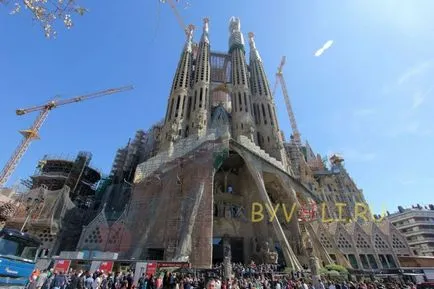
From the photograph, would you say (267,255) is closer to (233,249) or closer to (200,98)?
(233,249)

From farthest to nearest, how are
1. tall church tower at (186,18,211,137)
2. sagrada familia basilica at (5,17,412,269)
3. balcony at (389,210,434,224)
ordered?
balcony at (389,210,434,224), tall church tower at (186,18,211,137), sagrada familia basilica at (5,17,412,269)

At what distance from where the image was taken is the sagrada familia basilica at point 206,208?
74.0 ft

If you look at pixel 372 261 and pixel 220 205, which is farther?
pixel 220 205

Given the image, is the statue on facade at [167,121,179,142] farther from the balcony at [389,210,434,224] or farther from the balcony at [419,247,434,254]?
the balcony at [389,210,434,224]

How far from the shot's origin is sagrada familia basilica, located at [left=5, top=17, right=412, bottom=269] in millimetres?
22547

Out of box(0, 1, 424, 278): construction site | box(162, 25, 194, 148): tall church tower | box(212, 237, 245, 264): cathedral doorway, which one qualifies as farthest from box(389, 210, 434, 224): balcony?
box(162, 25, 194, 148): tall church tower

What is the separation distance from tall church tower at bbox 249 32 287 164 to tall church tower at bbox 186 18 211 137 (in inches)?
386

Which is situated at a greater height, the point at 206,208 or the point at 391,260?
the point at 206,208

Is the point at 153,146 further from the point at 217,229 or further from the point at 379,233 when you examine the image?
the point at 379,233

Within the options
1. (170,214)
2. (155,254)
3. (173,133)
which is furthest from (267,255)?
(173,133)

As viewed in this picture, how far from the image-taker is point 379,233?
3164 centimetres

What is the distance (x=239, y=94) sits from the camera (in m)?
44.8

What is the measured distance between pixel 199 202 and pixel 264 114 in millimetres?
26125

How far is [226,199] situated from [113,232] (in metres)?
13.9
